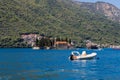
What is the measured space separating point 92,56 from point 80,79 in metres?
77.6

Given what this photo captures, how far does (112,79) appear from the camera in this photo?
204ft

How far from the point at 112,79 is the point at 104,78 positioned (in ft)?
7.18

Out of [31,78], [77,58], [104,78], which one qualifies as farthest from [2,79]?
[77,58]

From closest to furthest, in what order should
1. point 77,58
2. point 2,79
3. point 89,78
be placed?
point 2,79 → point 89,78 → point 77,58

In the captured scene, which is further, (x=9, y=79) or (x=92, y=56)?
(x=92, y=56)

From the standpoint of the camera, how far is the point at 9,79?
5978cm

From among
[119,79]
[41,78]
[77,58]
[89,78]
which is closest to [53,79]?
[41,78]

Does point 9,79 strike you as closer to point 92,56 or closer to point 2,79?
point 2,79

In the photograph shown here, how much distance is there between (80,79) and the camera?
61.8 m

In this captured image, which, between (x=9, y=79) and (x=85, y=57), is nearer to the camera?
(x=9, y=79)

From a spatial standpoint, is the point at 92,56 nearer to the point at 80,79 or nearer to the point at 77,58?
the point at 77,58

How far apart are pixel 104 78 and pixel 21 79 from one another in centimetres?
1406

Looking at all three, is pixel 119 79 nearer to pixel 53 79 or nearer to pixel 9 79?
pixel 53 79

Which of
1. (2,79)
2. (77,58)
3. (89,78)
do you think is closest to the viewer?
(2,79)
